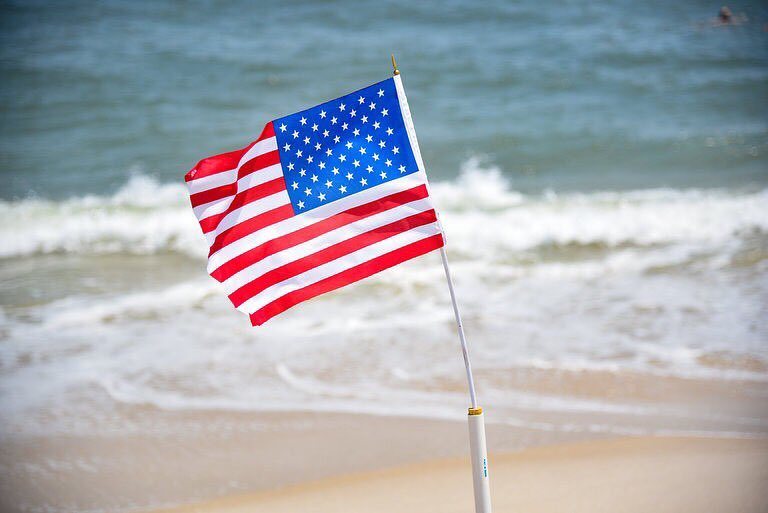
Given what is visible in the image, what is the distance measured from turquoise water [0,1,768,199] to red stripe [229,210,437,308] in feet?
34.6

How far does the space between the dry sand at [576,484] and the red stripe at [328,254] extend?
69.4 inches

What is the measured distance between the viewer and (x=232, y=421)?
6629 millimetres

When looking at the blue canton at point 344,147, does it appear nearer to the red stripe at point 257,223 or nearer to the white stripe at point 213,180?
the red stripe at point 257,223

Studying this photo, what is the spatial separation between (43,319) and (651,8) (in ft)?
49.3

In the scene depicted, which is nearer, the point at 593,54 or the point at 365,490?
the point at 365,490

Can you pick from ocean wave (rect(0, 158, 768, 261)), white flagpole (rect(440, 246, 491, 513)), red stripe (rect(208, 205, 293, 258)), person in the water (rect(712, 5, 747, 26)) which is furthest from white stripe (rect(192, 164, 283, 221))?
person in the water (rect(712, 5, 747, 26))

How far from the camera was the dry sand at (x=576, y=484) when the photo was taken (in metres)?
5.11

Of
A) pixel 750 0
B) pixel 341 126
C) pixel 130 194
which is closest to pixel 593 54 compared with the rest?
pixel 750 0

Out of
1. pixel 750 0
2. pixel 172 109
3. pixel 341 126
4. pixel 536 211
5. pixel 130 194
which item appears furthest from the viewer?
pixel 750 0

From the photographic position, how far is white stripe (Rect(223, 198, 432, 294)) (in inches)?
162

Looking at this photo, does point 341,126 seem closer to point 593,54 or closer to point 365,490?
point 365,490

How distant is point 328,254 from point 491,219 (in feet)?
29.0

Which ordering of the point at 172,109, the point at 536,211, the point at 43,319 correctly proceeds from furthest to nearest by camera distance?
the point at 172,109, the point at 536,211, the point at 43,319

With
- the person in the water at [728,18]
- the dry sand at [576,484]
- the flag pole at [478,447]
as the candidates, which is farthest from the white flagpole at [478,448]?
the person in the water at [728,18]
